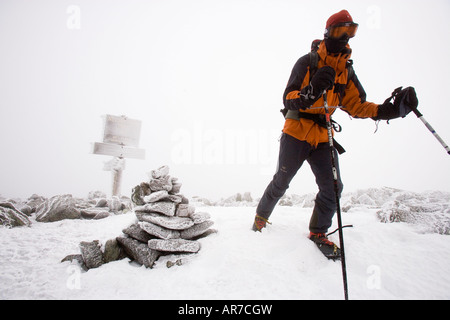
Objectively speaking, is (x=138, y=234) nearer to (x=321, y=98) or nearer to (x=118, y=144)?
(x=321, y=98)

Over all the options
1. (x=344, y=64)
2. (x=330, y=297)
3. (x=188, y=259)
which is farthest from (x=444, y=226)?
(x=188, y=259)

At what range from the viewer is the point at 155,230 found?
11.1ft

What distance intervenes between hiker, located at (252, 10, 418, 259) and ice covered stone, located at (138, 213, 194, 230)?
66.6 inches

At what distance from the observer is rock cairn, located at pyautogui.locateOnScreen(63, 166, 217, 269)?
318 cm

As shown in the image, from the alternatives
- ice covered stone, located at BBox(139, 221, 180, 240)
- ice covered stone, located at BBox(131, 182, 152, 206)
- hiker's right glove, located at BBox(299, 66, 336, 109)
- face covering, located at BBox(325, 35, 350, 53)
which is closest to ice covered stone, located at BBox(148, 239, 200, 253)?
ice covered stone, located at BBox(139, 221, 180, 240)

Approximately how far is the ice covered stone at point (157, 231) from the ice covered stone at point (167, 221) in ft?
0.23

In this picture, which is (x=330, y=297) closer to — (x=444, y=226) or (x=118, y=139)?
(x=444, y=226)

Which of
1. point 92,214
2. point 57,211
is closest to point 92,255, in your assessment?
point 92,214

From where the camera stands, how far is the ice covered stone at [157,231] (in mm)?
3357

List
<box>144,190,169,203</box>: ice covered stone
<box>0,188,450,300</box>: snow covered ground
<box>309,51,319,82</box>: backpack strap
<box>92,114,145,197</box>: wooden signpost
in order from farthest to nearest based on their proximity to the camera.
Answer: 1. <box>92,114,145,197</box>: wooden signpost
2. <box>144,190,169,203</box>: ice covered stone
3. <box>309,51,319,82</box>: backpack strap
4. <box>0,188,450,300</box>: snow covered ground

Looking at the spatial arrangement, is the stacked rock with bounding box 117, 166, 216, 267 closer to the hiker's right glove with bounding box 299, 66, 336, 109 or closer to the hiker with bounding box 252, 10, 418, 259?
the hiker with bounding box 252, 10, 418, 259

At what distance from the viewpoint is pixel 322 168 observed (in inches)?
137

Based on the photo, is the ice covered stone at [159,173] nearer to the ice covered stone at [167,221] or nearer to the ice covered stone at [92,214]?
the ice covered stone at [167,221]
